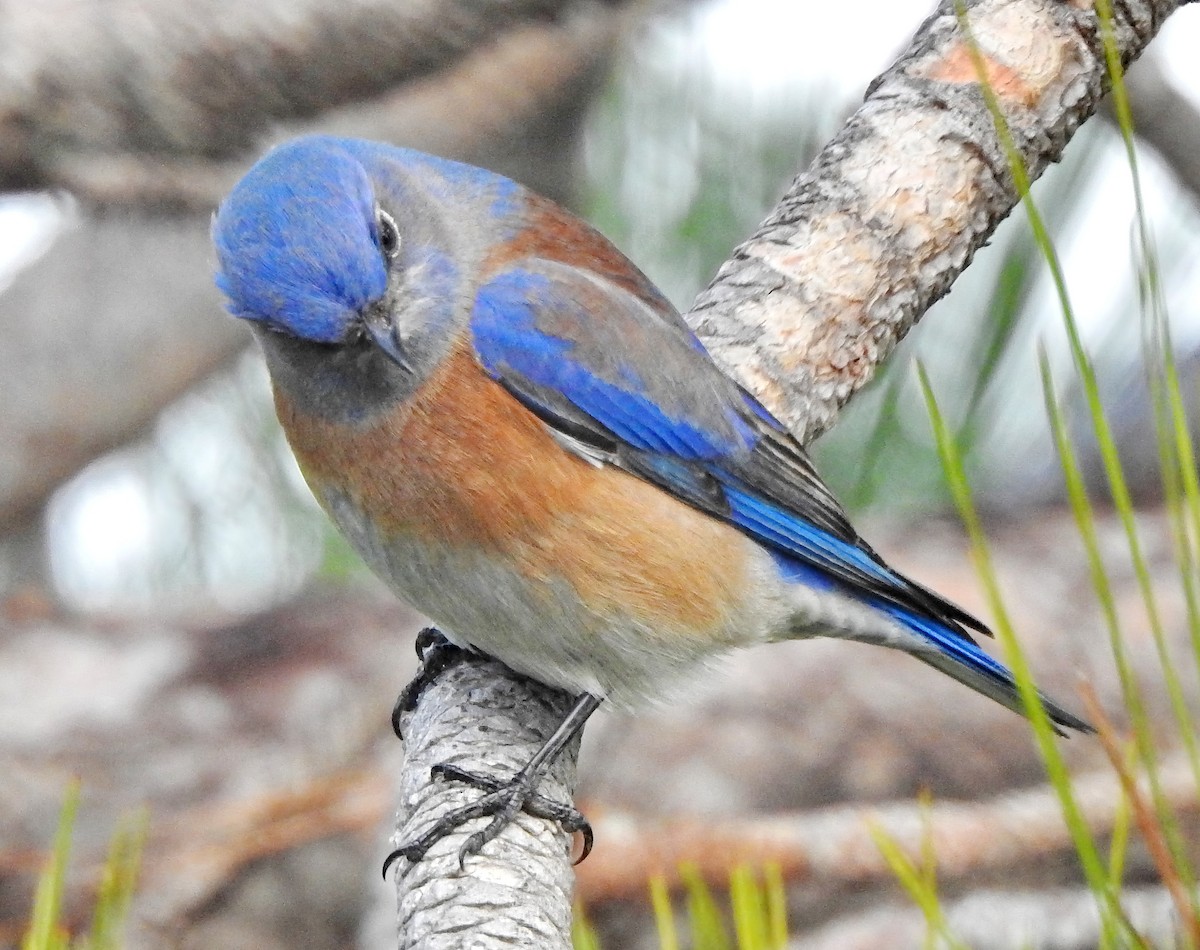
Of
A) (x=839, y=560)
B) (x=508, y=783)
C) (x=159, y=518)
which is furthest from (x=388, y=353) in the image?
(x=159, y=518)

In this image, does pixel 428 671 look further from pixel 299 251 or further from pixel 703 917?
pixel 703 917

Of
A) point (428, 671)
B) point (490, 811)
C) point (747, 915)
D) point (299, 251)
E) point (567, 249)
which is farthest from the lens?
point (567, 249)

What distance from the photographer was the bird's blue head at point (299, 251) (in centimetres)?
215

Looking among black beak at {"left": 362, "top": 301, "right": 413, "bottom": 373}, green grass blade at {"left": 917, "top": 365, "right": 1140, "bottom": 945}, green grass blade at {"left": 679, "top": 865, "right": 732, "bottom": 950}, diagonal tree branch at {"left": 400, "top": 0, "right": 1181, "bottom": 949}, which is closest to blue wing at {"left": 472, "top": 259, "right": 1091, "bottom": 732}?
diagonal tree branch at {"left": 400, "top": 0, "right": 1181, "bottom": 949}

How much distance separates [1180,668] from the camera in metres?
3.02

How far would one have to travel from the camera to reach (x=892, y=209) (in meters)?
2.44

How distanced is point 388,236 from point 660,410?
0.60m

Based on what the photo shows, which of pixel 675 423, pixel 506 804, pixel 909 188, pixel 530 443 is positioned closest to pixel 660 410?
pixel 675 423

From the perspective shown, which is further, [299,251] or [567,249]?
[567,249]

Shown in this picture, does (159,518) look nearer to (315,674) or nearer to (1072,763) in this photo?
(315,674)

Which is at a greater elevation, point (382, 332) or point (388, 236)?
point (388, 236)

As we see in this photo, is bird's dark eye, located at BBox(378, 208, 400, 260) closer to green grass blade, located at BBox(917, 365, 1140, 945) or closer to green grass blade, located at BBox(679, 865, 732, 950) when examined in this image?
green grass blade, located at BBox(679, 865, 732, 950)

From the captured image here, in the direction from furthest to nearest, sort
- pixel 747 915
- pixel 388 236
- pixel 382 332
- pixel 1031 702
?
pixel 388 236, pixel 382 332, pixel 747 915, pixel 1031 702

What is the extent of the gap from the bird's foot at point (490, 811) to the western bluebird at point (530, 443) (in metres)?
0.01
